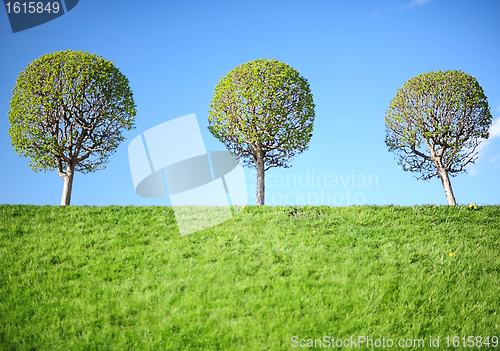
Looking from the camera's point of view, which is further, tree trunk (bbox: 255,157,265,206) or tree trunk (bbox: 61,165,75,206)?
tree trunk (bbox: 255,157,265,206)

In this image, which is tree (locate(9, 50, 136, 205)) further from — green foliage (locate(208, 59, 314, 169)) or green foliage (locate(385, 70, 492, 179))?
green foliage (locate(385, 70, 492, 179))

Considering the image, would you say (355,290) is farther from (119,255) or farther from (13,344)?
(13,344)

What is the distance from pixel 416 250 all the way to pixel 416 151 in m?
15.2

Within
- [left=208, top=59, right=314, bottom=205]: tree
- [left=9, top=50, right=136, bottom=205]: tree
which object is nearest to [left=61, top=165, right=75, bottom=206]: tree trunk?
[left=9, top=50, right=136, bottom=205]: tree

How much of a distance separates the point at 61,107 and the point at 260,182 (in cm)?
1444

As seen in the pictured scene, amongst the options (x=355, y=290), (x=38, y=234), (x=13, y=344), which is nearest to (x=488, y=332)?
(x=355, y=290)

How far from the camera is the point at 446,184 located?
78.6ft

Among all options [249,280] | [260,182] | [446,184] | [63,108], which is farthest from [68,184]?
[446,184]

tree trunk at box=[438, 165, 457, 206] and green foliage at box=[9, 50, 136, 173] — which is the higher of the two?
green foliage at box=[9, 50, 136, 173]

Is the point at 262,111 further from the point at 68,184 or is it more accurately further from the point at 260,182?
the point at 68,184

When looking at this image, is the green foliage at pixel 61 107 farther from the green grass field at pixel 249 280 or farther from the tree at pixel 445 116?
the tree at pixel 445 116

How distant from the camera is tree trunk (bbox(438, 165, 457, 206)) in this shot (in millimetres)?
23328

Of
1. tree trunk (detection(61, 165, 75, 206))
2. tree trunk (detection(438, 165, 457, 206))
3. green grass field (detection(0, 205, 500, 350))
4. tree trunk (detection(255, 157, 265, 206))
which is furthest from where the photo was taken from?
tree trunk (detection(438, 165, 457, 206))

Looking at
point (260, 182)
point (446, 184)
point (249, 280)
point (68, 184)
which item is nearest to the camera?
point (249, 280)
